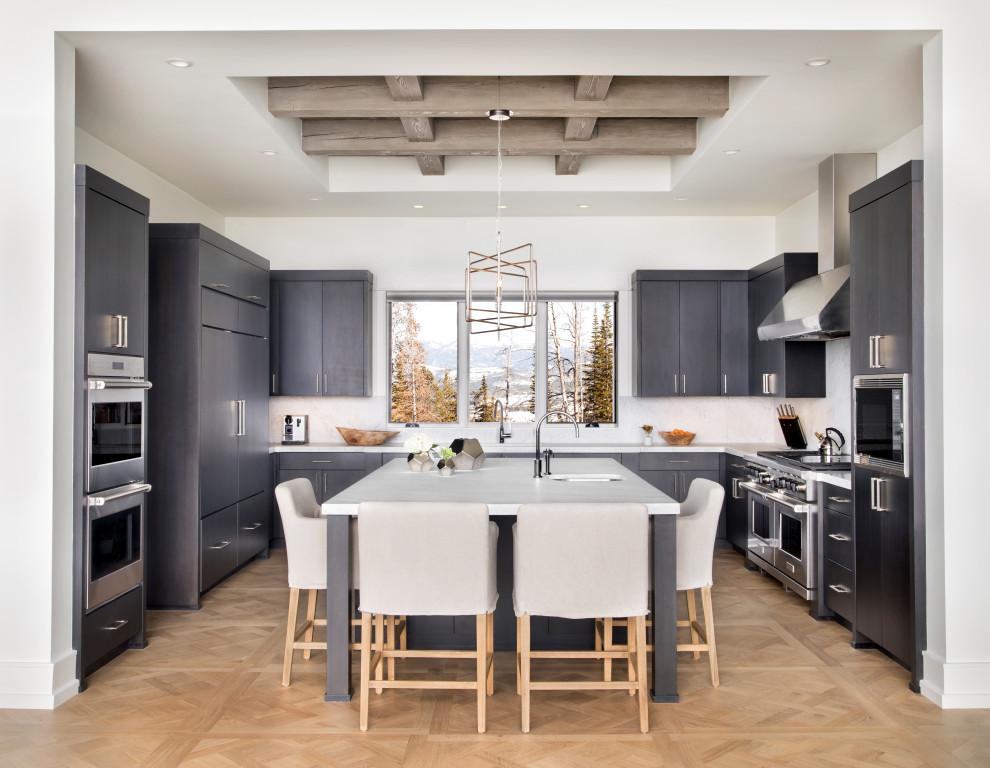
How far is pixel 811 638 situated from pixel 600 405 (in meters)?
3.19

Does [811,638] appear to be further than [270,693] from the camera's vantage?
Yes

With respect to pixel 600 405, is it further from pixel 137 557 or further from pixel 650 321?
pixel 137 557

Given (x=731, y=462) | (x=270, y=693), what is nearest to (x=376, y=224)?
(x=731, y=462)

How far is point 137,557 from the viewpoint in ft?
13.1

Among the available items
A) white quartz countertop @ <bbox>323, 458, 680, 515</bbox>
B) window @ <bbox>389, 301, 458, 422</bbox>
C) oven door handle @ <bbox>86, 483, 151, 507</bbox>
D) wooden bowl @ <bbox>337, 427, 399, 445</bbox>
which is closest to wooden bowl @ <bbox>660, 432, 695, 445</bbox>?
window @ <bbox>389, 301, 458, 422</bbox>

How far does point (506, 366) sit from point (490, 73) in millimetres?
3516

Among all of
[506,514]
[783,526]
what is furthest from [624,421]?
[506,514]

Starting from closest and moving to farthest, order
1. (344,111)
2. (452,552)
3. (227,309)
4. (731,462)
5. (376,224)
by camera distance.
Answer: (452,552) < (344,111) < (227,309) < (731,462) < (376,224)

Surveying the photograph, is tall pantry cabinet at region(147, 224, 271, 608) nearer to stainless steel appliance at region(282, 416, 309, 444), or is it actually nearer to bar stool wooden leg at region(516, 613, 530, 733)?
stainless steel appliance at region(282, 416, 309, 444)

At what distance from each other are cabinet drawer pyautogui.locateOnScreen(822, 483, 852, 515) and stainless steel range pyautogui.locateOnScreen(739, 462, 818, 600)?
3.6 inches

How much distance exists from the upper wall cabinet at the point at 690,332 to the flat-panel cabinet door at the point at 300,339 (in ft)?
9.32
